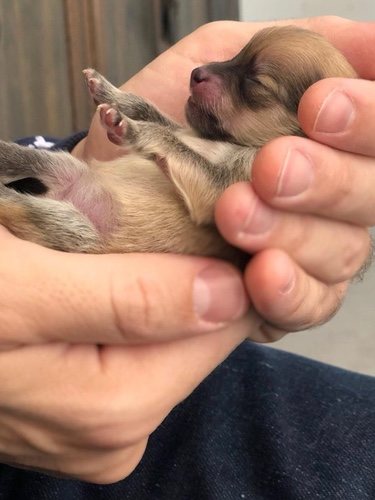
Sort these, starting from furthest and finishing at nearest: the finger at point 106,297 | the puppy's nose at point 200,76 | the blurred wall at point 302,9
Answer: the blurred wall at point 302,9 → the puppy's nose at point 200,76 → the finger at point 106,297

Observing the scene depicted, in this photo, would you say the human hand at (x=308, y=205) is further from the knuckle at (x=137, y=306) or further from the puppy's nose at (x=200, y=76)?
the puppy's nose at (x=200, y=76)

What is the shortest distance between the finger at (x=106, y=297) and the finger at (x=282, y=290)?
0.13ft

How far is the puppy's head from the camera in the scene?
123 centimetres

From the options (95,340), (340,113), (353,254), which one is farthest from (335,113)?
(95,340)

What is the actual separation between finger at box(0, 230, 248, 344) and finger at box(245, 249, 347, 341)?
39 millimetres

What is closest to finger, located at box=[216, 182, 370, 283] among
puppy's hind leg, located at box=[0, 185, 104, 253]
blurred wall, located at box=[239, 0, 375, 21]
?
puppy's hind leg, located at box=[0, 185, 104, 253]

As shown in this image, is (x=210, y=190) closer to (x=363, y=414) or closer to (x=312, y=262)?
(x=312, y=262)

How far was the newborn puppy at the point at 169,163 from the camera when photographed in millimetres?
1063

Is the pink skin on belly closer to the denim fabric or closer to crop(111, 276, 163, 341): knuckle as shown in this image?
crop(111, 276, 163, 341): knuckle

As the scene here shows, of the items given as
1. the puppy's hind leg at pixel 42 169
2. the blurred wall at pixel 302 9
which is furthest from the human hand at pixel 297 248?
the blurred wall at pixel 302 9

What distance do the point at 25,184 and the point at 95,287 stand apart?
0.35m

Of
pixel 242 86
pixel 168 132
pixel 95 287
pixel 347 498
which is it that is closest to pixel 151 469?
pixel 347 498

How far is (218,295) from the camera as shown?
3.06 ft

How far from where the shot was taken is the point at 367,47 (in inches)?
51.5
